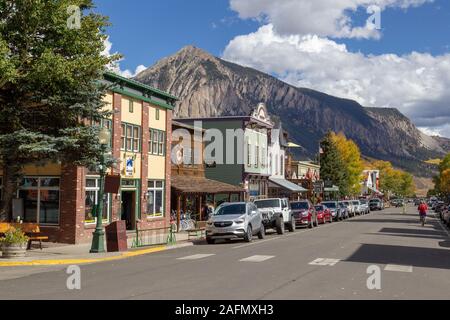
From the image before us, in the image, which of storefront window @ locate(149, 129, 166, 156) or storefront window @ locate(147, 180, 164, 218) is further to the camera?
storefront window @ locate(149, 129, 166, 156)

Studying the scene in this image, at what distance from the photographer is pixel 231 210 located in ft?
83.8

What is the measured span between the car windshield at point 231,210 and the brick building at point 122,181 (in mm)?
5271

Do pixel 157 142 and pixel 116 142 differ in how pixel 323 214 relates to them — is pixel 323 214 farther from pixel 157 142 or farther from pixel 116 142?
pixel 116 142

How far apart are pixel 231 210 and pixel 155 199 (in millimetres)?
8247

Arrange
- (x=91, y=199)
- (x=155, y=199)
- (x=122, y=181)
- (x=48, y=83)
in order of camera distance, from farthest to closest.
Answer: (x=155, y=199) → (x=122, y=181) → (x=91, y=199) → (x=48, y=83)

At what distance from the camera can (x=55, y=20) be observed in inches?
725

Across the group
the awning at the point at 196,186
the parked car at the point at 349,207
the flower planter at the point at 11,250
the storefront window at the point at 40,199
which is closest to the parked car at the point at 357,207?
the parked car at the point at 349,207

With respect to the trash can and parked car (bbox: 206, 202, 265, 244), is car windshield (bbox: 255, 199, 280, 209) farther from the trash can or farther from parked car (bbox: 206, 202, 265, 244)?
the trash can

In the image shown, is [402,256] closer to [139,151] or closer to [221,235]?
[221,235]

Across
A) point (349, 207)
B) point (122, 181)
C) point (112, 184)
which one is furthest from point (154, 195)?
point (349, 207)

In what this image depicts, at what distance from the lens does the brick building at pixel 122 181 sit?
24.8 meters

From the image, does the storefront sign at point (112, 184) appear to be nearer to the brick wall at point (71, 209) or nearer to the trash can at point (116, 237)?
the trash can at point (116, 237)

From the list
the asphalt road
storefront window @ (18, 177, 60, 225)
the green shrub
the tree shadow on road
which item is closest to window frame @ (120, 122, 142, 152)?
storefront window @ (18, 177, 60, 225)

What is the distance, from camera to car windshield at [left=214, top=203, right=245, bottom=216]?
A: 2528 cm
